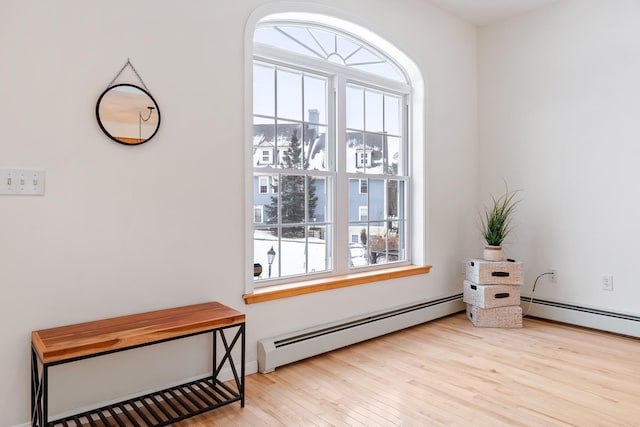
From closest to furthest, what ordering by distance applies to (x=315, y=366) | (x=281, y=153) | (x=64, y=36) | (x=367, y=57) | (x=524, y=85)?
(x=64, y=36)
(x=315, y=366)
(x=281, y=153)
(x=367, y=57)
(x=524, y=85)

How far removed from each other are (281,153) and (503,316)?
2322 mm

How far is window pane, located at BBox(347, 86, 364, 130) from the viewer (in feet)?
11.1

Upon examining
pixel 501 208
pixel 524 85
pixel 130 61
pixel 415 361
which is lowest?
pixel 415 361

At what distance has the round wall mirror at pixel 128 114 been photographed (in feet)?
6.86

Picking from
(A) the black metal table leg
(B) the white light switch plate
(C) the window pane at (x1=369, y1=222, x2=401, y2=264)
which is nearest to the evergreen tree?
(C) the window pane at (x1=369, y1=222, x2=401, y2=264)

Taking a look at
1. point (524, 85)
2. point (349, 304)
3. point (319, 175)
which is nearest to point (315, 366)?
point (349, 304)

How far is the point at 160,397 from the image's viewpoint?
228 cm

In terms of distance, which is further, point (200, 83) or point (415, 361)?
point (415, 361)

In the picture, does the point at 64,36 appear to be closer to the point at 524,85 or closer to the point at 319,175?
the point at 319,175

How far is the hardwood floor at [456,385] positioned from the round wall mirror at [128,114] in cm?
147

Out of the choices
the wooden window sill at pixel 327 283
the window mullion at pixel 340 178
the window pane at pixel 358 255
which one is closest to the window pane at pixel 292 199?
the window mullion at pixel 340 178

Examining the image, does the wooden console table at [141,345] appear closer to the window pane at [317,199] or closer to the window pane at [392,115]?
the window pane at [317,199]

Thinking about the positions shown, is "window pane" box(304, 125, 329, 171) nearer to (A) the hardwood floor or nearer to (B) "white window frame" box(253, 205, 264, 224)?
(B) "white window frame" box(253, 205, 264, 224)

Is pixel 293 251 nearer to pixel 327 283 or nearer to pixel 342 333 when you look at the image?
pixel 327 283
